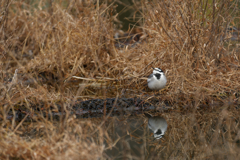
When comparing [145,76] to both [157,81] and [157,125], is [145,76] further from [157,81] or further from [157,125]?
[157,125]

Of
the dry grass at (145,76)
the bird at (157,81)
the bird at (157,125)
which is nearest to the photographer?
the dry grass at (145,76)

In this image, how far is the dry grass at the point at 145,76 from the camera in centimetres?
335

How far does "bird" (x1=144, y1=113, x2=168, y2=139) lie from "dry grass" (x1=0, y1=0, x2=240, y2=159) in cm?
9

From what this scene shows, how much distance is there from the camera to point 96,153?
2953mm

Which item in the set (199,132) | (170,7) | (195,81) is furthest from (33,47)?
(199,132)

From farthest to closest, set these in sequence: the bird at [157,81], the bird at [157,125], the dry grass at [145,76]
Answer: the bird at [157,81] → the bird at [157,125] → the dry grass at [145,76]

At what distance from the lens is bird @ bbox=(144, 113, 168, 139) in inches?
155

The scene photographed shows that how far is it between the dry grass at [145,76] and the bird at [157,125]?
3.6 inches

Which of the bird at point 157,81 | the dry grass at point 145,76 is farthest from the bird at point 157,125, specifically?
the bird at point 157,81

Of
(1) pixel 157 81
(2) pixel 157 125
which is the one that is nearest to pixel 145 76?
(1) pixel 157 81

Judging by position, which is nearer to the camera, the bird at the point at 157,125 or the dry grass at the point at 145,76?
the dry grass at the point at 145,76

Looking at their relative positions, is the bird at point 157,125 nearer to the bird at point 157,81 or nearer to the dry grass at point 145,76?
the dry grass at point 145,76

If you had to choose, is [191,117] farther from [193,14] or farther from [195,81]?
[193,14]

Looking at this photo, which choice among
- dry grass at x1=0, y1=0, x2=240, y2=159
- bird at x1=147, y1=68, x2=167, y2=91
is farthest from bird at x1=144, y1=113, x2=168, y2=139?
bird at x1=147, y1=68, x2=167, y2=91
